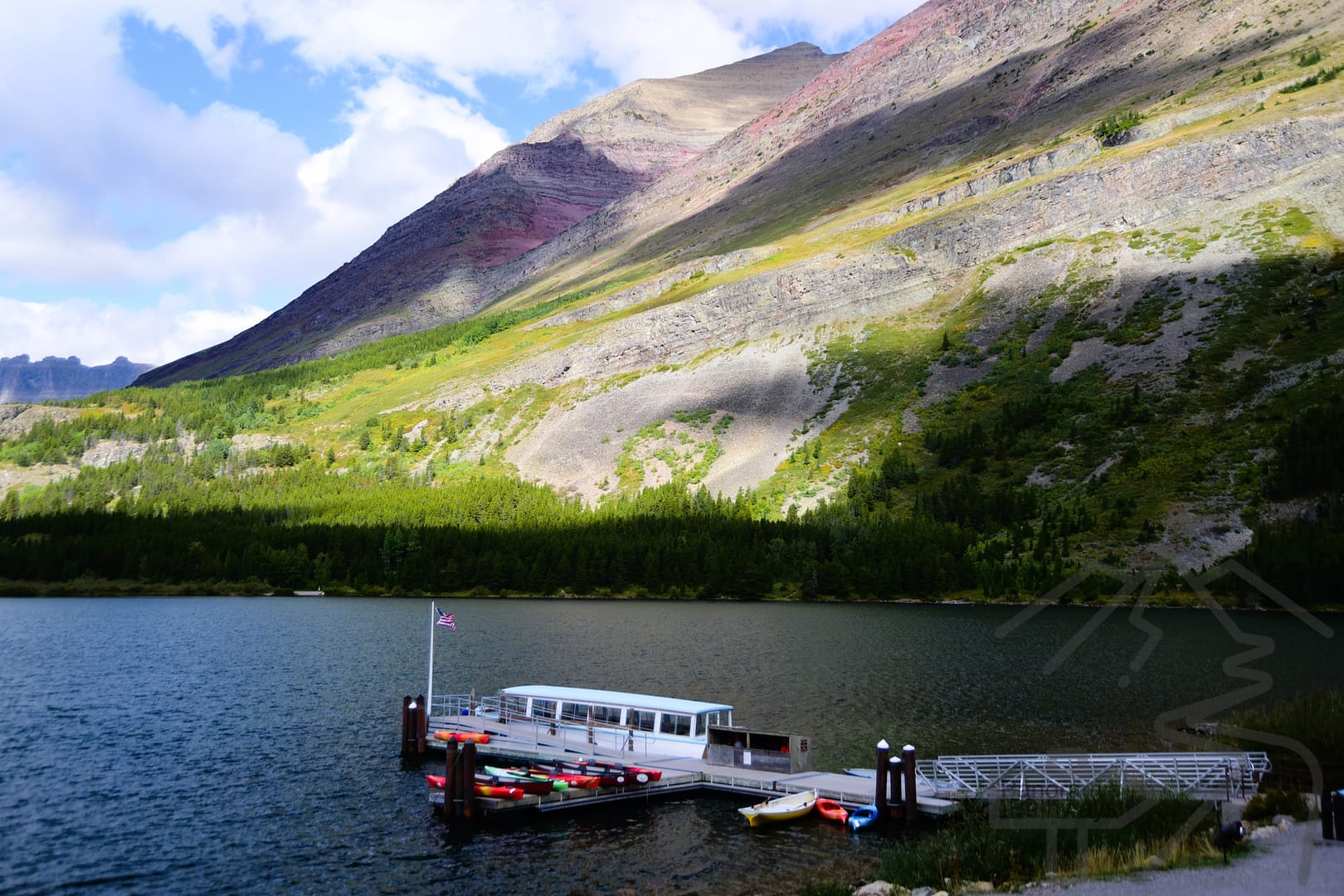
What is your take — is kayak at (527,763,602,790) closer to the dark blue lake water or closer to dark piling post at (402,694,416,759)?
the dark blue lake water

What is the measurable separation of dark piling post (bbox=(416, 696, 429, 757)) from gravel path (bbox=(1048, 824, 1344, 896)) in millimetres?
31964

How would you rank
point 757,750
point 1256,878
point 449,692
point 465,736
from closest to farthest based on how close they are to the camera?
point 1256,878, point 757,750, point 465,736, point 449,692

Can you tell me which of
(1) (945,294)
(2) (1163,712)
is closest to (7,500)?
(1) (945,294)

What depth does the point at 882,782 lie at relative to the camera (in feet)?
122

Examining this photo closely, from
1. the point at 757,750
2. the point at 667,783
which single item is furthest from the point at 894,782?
the point at 667,783

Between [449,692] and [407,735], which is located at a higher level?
[407,735]

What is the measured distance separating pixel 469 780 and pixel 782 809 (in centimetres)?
1285

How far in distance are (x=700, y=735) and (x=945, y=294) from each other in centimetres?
16860

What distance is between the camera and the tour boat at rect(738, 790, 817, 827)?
3706 cm

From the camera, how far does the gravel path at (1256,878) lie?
22859 millimetres

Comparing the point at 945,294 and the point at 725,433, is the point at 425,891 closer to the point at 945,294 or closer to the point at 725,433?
the point at 725,433
